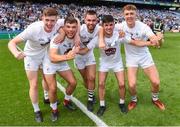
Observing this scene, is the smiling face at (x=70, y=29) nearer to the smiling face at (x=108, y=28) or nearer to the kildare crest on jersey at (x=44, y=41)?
the kildare crest on jersey at (x=44, y=41)

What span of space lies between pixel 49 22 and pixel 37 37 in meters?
0.45

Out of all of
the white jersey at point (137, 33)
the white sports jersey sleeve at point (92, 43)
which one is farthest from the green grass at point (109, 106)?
the white sports jersey sleeve at point (92, 43)

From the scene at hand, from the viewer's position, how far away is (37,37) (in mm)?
7512

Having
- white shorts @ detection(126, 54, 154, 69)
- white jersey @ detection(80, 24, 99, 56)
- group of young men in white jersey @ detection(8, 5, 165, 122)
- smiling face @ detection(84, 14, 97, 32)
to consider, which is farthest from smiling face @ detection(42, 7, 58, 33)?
white shorts @ detection(126, 54, 154, 69)

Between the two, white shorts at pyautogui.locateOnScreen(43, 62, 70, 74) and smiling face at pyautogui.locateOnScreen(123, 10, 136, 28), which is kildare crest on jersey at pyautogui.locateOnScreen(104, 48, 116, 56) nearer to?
smiling face at pyautogui.locateOnScreen(123, 10, 136, 28)

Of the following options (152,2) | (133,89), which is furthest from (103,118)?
(152,2)

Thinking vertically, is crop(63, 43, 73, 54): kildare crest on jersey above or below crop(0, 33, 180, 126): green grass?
above

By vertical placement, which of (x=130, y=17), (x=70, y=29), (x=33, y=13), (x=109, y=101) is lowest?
(x=33, y=13)

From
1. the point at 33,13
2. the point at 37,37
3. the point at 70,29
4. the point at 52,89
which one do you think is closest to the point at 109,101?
the point at 52,89

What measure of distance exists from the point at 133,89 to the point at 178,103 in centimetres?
125

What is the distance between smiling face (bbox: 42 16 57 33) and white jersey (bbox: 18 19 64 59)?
0.13m

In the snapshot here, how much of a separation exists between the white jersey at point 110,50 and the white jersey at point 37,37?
809 millimetres

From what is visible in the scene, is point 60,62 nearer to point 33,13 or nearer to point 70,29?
point 70,29

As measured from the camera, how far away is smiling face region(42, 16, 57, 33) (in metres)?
7.23
